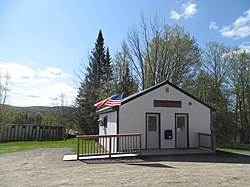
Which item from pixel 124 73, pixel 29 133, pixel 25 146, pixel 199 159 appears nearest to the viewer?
pixel 199 159

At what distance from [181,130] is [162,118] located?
4.75ft

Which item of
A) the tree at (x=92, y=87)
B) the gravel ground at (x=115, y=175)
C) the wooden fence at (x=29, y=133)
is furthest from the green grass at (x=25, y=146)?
the tree at (x=92, y=87)

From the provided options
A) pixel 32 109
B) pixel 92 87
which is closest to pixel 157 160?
pixel 92 87

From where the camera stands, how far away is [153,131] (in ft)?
35.8

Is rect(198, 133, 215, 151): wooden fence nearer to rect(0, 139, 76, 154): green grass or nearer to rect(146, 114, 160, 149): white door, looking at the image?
rect(146, 114, 160, 149): white door

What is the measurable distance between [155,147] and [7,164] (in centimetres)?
698

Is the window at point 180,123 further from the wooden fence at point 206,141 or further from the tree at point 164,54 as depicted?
the tree at point 164,54

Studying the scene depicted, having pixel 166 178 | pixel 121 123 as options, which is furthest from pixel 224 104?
pixel 166 178

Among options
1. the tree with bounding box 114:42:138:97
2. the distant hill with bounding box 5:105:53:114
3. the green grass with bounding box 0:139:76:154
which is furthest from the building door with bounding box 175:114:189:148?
the distant hill with bounding box 5:105:53:114

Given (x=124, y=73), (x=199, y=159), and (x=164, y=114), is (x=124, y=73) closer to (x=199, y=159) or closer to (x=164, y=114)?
(x=164, y=114)

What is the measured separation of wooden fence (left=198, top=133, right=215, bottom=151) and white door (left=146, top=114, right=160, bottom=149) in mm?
2559

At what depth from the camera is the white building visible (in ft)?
34.4

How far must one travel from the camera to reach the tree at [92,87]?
21734 millimetres

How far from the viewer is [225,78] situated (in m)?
21.3
